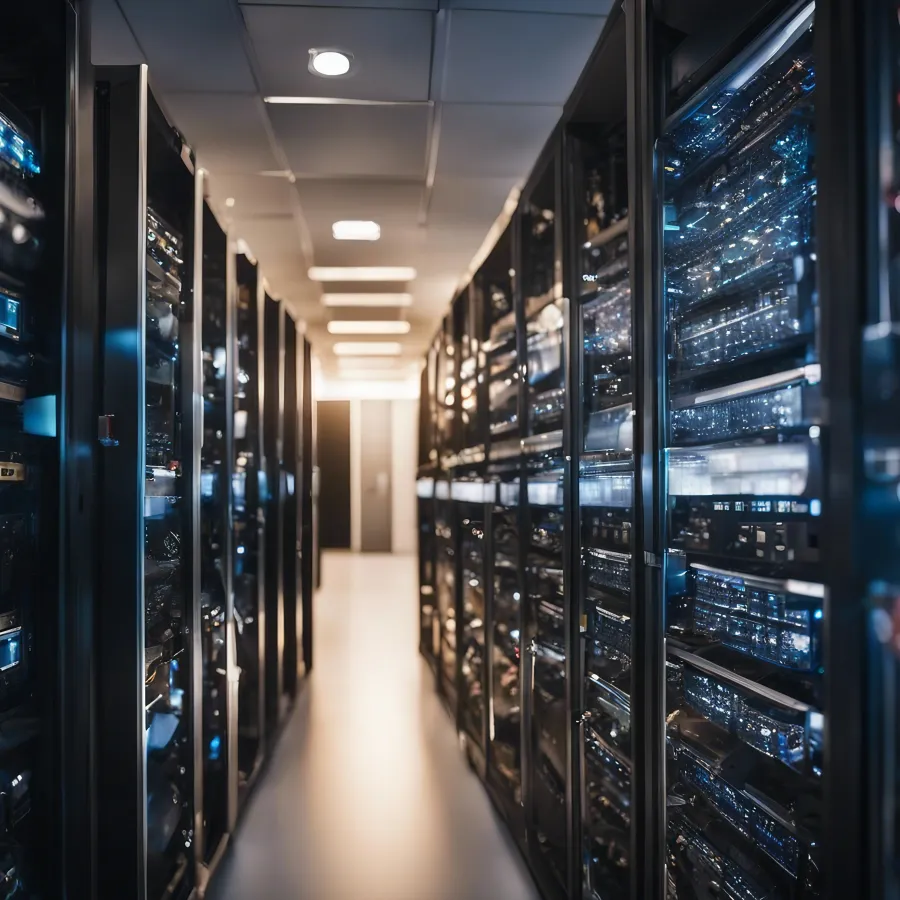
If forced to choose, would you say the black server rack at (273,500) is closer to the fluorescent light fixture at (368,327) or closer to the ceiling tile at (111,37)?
the ceiling tile at (111,37)

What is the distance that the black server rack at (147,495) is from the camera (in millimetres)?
1865

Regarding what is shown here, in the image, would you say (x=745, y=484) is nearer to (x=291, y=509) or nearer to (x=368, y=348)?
(x=291, y=509)

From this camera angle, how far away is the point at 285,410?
15.9 ft

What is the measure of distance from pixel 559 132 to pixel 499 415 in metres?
1.42

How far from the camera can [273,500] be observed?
4234 mm

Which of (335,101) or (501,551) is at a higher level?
(335,101)

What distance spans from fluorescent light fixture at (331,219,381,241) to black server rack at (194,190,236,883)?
2580mm

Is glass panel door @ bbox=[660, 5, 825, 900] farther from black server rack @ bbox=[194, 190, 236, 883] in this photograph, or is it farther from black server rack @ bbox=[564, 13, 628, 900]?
black server rack @ bbox=[194, 190, 236, 883]

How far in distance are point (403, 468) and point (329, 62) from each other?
1273cm

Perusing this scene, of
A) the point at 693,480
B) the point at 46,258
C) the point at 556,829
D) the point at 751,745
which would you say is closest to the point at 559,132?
the point at 693,480

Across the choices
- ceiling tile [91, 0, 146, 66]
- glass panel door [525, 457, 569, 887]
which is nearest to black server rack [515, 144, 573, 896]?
glass panel door [525, 457, 569, 887]

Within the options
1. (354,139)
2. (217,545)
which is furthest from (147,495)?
(354,139)

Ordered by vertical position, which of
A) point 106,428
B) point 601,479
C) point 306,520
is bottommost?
point 306,520

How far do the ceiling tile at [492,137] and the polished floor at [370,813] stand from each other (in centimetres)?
288
